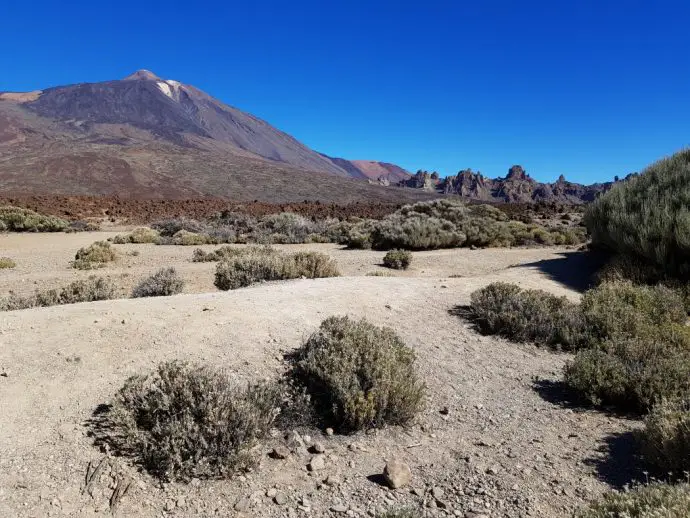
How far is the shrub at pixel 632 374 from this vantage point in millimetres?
4219

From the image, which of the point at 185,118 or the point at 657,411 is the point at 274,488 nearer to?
the point at 657,411

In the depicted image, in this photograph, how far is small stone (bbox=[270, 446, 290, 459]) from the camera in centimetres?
344

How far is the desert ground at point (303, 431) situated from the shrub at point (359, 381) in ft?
0.54

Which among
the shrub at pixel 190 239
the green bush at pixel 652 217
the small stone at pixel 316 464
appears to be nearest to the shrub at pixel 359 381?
the small stone at pixel 316 464

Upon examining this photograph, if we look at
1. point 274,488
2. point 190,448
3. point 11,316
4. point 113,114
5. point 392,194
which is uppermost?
point 113,114

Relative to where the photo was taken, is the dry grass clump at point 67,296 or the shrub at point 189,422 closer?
the shrub at point 189,422

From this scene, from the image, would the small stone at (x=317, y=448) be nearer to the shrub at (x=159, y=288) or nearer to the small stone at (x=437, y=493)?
the small stone at (x=437, y=493)

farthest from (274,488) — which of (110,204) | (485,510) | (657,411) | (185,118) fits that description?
(185,118)

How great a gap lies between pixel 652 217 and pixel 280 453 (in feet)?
28.9

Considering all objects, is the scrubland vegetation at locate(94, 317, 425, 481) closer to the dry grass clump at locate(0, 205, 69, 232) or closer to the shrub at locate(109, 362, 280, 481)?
the shrub at locate(109, 362, 280, 481)

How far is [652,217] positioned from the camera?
914 centimetres

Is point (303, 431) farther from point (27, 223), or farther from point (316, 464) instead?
point (27, 223)

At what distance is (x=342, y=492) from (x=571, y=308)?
4576mm

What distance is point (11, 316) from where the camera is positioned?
197 inches
